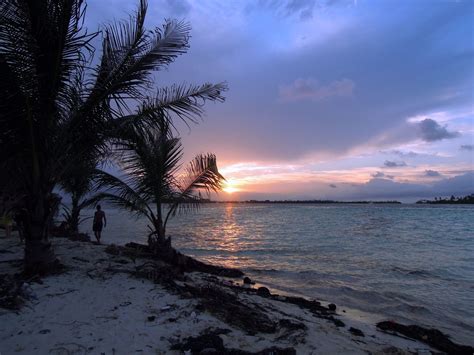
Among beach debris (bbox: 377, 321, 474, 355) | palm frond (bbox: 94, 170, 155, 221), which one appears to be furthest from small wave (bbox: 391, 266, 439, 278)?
palm frond (bbox: 94, 170, 155, 221)

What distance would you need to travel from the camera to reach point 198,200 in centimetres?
1027

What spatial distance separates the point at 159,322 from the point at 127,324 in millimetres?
414

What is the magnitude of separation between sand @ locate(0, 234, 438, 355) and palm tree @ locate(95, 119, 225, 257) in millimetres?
2589

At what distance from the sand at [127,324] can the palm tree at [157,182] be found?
259 cm

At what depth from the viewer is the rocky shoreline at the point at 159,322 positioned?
4.11m

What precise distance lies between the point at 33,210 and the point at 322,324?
17.8ft

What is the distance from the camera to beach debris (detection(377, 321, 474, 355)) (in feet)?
19.0

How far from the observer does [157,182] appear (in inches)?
372

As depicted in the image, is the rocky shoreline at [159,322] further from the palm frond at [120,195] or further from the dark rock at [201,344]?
the palm frond at [120,195]

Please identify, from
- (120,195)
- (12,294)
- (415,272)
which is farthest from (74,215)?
(415,272)

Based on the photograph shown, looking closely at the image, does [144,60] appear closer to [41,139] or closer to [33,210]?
[41,139]

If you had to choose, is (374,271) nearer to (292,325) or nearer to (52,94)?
(292,325)

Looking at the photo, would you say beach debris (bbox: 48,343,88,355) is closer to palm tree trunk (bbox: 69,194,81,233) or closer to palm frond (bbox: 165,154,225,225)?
palm frond (bbox: 165,154,225,225)

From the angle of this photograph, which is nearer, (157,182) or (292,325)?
(292,325)
